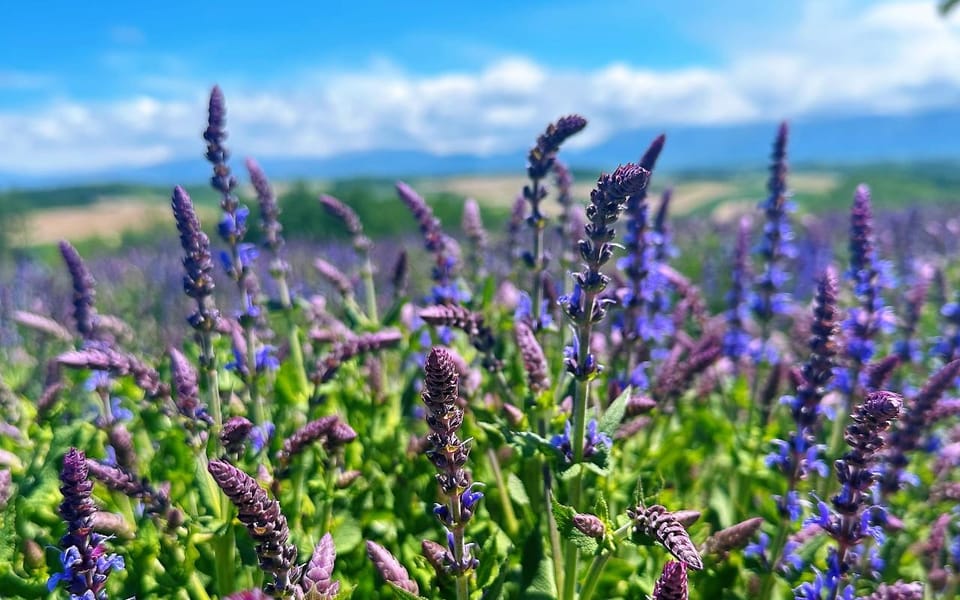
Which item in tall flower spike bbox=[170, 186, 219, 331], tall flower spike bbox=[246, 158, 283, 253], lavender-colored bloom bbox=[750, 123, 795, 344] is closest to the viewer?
tall flower spike bbox=[170, 186, 219, 331]

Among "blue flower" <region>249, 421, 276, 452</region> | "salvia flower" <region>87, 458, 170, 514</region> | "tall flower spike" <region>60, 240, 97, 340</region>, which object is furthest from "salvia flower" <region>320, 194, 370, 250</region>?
"salvia flower" <region>87, 458, 170, 514</region>

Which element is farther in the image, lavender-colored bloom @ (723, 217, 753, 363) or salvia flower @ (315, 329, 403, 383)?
lavender-colored bloom @ (723, 217, 753, 363)

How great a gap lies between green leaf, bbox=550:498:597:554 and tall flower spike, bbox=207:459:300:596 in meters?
0.87

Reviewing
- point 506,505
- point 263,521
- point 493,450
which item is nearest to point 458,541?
point 263,521

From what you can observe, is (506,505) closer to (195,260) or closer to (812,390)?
(812,390)

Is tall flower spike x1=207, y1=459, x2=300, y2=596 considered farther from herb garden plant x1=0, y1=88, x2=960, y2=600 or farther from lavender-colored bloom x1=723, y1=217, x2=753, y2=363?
lavender-colored bloom x1=723, y1=217, x2=753, y2=363

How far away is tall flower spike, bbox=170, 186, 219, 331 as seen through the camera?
9.32 ft

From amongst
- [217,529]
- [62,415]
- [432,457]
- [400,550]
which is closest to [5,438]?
[62,415]

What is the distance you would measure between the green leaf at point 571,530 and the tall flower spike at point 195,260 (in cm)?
174

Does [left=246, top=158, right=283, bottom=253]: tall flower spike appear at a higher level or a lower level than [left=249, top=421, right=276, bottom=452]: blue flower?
higher

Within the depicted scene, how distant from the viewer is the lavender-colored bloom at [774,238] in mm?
4863

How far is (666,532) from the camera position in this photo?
77.5 inches

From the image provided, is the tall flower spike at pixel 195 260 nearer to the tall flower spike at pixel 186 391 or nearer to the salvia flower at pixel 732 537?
the tall flower spike at pixel 186 391

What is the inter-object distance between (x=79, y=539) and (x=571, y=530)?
1.49 meters
